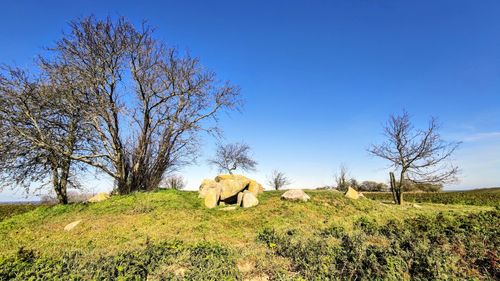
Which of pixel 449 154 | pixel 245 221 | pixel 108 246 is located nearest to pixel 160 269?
pixel 108 246

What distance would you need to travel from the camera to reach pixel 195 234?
8.54 meters

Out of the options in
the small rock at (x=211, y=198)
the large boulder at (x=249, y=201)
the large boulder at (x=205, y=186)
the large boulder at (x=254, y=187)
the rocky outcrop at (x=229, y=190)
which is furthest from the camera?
the large boulder at (x=254, y=187)

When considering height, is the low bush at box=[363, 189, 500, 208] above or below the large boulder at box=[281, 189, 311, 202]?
above

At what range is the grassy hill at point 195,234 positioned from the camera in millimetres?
4594

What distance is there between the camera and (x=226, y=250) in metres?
5.59

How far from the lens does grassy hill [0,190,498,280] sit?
4.59 metres

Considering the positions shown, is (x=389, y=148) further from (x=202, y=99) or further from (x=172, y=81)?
(x=172, y=81)

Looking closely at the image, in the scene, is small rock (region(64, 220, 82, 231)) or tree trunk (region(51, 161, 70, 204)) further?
tree trunk (region(51, 161, 70, 204))

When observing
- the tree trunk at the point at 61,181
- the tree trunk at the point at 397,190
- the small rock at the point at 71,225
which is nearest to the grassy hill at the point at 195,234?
the small rock at the point at 71,225

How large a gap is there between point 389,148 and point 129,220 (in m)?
18.1

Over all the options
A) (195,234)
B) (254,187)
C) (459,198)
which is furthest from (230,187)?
(459,198)

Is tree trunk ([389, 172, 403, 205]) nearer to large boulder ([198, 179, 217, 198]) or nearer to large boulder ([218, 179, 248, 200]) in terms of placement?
large boulder ([218, 179, 248, 200])

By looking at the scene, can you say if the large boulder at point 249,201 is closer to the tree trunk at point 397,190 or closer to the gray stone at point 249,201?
the gray stone at point 249,201

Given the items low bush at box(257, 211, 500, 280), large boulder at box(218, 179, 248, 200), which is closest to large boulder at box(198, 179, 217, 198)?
large boulder at box(218, 179, 248, 200)
